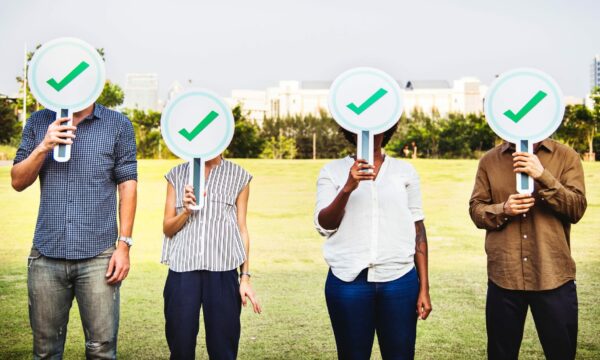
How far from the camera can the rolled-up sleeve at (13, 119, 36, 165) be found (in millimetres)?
2486

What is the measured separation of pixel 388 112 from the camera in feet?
7.82

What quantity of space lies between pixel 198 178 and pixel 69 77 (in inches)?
23.9

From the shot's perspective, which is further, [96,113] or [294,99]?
[294,99]

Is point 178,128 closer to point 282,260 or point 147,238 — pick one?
point 282,260

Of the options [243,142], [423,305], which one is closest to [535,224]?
[423,305]

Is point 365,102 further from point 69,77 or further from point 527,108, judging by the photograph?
point 69,77

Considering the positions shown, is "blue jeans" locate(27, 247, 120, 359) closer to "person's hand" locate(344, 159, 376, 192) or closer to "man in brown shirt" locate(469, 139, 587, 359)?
"person's hand" locate(344, 159, 376, 192)

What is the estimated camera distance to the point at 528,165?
93.7 inches

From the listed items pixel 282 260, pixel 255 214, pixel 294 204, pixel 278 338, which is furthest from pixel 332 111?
pixel 294 204

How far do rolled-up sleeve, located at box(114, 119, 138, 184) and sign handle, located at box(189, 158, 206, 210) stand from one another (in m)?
0.25

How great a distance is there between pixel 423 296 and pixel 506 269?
362 millimetres

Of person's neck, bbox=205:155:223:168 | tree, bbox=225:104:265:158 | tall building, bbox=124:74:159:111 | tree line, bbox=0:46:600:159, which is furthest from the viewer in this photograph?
tall building, bbox=124:74:159:111

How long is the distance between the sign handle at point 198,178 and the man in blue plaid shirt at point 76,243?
0.30 metres

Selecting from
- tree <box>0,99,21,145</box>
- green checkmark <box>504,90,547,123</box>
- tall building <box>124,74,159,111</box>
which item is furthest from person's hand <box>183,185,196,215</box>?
tall building <box>124,74,159,111</box>
